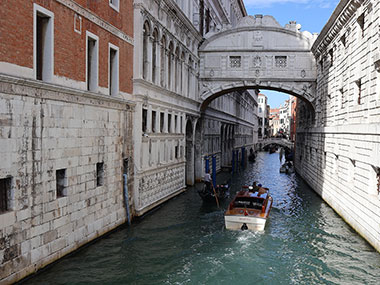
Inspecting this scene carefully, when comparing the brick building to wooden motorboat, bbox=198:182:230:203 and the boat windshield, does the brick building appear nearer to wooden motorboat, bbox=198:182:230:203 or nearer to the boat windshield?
the boat windshield

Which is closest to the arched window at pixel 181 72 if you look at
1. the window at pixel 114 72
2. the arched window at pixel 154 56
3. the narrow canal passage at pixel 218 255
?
the arched window at pixel 154 56

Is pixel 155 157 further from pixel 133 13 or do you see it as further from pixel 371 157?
pixel 371 157

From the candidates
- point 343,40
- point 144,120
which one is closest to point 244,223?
point 144,120

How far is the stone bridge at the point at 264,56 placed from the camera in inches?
838

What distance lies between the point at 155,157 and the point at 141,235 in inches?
163

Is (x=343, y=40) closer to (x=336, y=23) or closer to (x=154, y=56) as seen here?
(x=336, y=23)

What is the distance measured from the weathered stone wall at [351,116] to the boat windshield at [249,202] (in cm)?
291

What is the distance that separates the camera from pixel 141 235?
11672 mm

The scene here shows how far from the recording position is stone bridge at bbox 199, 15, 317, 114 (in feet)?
69.8

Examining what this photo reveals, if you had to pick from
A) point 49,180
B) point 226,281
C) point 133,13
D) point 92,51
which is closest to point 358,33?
point 133,13

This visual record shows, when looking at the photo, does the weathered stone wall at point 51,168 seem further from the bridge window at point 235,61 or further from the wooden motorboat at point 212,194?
the bridge window at point 235,61

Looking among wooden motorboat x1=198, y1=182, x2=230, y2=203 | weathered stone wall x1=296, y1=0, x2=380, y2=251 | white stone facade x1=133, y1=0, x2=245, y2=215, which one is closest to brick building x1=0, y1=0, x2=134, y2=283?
white stone facade x1=133, y1=0, x2=245, y2=215

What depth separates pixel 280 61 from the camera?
21.5m

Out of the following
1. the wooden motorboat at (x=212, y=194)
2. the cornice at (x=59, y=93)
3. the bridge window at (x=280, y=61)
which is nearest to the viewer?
the cornice at (x=59, y=93)
